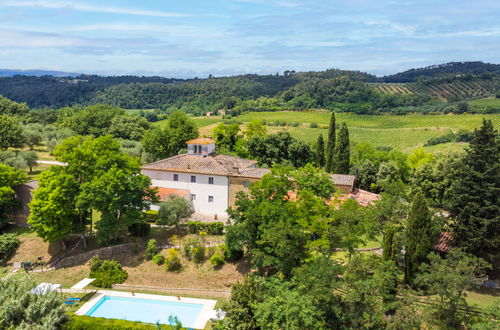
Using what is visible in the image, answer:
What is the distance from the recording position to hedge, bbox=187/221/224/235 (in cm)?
3706

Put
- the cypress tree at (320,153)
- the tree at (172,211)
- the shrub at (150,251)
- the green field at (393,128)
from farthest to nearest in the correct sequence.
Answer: the green field at (393,128) < the cypress tree at (320,153) < the tree at (172,211) < the shrub at (150,251)

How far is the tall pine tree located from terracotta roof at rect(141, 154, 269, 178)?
64.2ft

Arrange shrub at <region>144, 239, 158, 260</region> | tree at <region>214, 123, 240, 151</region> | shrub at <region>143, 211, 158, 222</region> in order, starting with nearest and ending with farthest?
1. shrub at <region>144, 239, 158, 260</region>
2. shrub at <region>143, 211, 158, 222</region>
3. tree at <region>214, 123, 240, 151</region>

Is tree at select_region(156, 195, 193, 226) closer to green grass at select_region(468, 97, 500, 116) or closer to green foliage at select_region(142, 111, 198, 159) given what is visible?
green foliage at select_region(142, 111, 198, 159)

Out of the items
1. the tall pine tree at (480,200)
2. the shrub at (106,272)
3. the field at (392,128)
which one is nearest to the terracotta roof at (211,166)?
the shrub at (106,272)

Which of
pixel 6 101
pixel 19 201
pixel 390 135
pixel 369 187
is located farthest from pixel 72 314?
pixel 6 101

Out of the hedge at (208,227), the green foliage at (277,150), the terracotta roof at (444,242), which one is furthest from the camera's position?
the green foliage at (277,150)

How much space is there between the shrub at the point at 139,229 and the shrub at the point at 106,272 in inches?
194

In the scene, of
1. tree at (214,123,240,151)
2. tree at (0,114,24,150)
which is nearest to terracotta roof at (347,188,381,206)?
tree at (214,123,240,151)

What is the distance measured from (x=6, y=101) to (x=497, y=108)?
441ft

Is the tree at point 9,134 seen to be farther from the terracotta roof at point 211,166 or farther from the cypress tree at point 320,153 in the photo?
the cypress tree at point 320,153

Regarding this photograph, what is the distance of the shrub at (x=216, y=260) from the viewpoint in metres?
32.1

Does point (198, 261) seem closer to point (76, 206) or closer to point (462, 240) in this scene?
point (76, 206)

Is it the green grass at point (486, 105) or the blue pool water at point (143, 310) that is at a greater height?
the green grass at point (486, 105)
